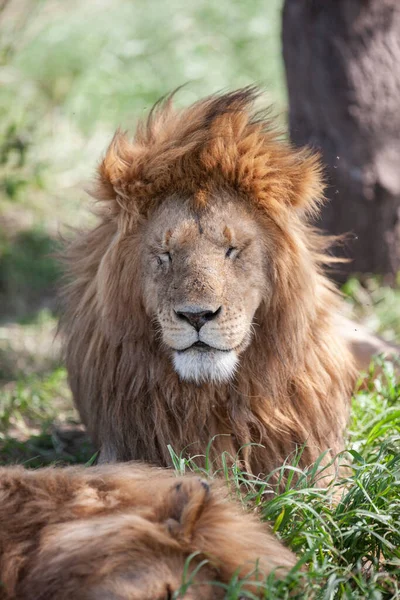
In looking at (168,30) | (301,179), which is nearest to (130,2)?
(168,30)

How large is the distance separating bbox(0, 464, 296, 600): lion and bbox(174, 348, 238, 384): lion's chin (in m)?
0.52

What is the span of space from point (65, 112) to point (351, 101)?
374cm

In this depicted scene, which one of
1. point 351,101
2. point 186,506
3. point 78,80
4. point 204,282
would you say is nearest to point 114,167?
point 204,282

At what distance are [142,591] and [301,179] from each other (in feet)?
5.78

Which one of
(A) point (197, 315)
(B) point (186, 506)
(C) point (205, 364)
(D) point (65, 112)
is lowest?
(B) point (186, 506)

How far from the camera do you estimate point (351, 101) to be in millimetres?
5688

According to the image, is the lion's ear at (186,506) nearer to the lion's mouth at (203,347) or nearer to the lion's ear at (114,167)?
the lion's mouth at (203,347)

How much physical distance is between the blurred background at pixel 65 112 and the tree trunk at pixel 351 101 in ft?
1.72

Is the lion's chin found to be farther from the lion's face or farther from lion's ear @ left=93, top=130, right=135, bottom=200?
lion's ear @ left=93, top=130, right=135, bottom=200

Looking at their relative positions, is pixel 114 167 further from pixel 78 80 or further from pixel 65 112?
pixel 78 80

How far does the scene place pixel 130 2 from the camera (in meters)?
10.8

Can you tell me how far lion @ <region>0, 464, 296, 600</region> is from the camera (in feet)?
7.81

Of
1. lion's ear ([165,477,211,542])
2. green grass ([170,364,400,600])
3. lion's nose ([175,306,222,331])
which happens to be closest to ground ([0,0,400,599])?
green grass ([170,364,400,600])

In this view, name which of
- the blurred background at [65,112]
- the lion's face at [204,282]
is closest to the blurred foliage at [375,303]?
the blurred background at [65,112]
